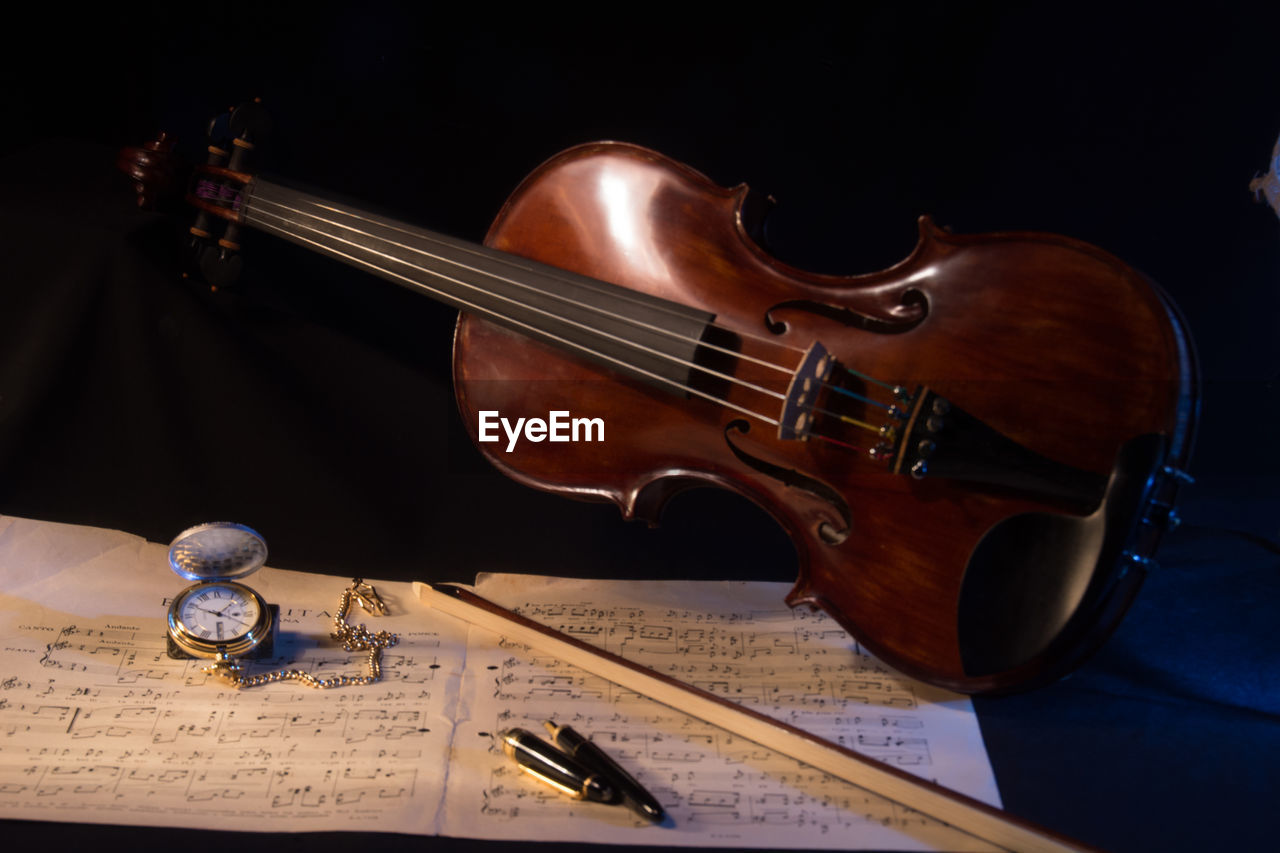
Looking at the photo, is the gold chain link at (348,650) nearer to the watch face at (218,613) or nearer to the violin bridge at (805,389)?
the watch face at (218,613)

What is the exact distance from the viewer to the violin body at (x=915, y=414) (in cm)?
125

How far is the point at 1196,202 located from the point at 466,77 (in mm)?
1435

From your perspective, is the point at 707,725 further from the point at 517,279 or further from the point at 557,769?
the point at 517,279

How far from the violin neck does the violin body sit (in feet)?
0.17

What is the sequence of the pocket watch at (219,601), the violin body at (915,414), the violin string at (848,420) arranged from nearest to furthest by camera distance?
the violin body at (915,414) → the violin string at (848,420) → the pocket watch at (219,601)

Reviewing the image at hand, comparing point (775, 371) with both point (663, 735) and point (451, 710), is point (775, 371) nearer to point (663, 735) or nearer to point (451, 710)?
point (663, 735)

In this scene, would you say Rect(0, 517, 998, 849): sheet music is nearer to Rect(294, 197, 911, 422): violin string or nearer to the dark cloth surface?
the dark cloth surface

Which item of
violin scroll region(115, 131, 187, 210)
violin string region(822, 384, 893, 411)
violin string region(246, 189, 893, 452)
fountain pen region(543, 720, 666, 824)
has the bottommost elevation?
fountain pen region(543, 720, 666, 824)

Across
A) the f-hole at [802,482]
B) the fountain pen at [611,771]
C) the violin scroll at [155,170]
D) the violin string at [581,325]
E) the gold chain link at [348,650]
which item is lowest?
the fountain pen at [611,771]

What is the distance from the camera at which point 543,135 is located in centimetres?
197

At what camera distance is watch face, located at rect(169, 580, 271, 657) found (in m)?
1.62

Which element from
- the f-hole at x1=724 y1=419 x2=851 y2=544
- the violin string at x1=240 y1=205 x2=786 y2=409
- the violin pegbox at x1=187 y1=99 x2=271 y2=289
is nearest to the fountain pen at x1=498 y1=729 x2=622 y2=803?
the f-hole at x1=724 y1=419 x2=851 y2=544

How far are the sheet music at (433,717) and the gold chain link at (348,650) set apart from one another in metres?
0.02

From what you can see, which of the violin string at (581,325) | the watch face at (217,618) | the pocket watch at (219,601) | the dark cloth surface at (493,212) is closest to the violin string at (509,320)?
the violin string at (581,325)
